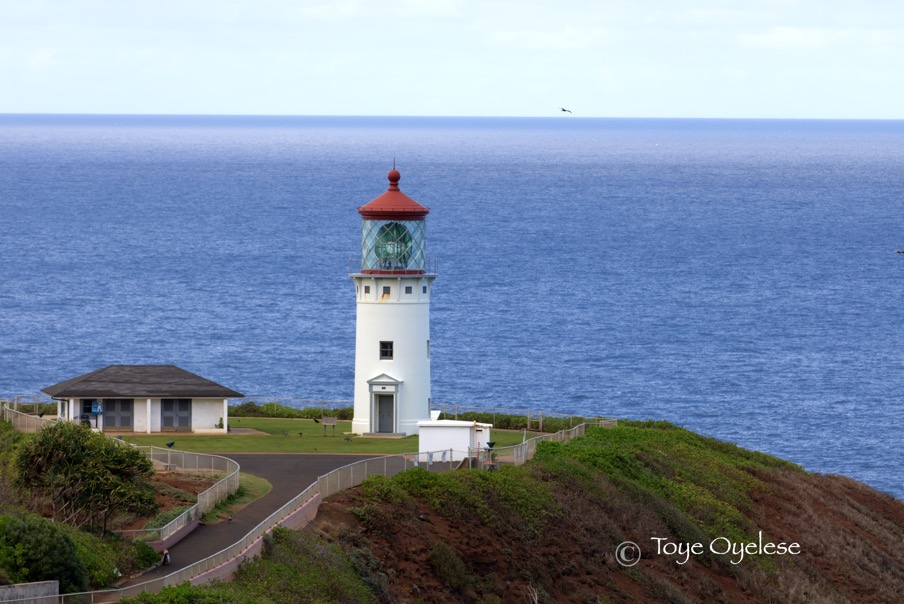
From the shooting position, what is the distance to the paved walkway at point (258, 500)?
26.6 meters

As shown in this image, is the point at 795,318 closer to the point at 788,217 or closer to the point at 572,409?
the point at 572,409

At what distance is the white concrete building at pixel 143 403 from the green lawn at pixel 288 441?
0.56 meters

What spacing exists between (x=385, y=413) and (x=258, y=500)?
11274mm

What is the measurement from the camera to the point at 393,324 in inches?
1672

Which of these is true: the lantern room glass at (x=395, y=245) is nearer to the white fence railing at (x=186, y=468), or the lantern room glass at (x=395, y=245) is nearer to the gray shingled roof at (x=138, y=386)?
the gray shingled roof at (x=138, y=386)

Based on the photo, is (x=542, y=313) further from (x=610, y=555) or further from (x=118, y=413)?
(x=610, y=555)

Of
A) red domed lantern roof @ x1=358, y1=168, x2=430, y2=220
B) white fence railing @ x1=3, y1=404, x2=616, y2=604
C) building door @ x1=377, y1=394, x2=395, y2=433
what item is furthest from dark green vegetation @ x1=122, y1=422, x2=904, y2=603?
red domed lantern roof @ x1=358, y1=168, x2=430, y2=220

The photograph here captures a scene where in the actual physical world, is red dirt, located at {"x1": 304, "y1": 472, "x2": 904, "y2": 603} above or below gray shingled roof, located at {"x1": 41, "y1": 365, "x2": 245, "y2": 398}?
below

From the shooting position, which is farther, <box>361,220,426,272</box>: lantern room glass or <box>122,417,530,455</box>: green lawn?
<box>361,220,426,272</box>: lantern room glass

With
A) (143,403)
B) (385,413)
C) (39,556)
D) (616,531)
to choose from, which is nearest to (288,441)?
(385,413)

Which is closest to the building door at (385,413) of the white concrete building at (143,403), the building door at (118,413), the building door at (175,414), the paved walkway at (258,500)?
the white concrete building at (143,403)

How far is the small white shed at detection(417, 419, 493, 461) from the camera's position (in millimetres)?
36844

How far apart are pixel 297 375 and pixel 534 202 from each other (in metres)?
122

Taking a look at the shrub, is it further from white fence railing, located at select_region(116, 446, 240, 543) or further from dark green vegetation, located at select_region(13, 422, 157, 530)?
dark green vegetation, located at select_region(13, 422, 157, 530)
